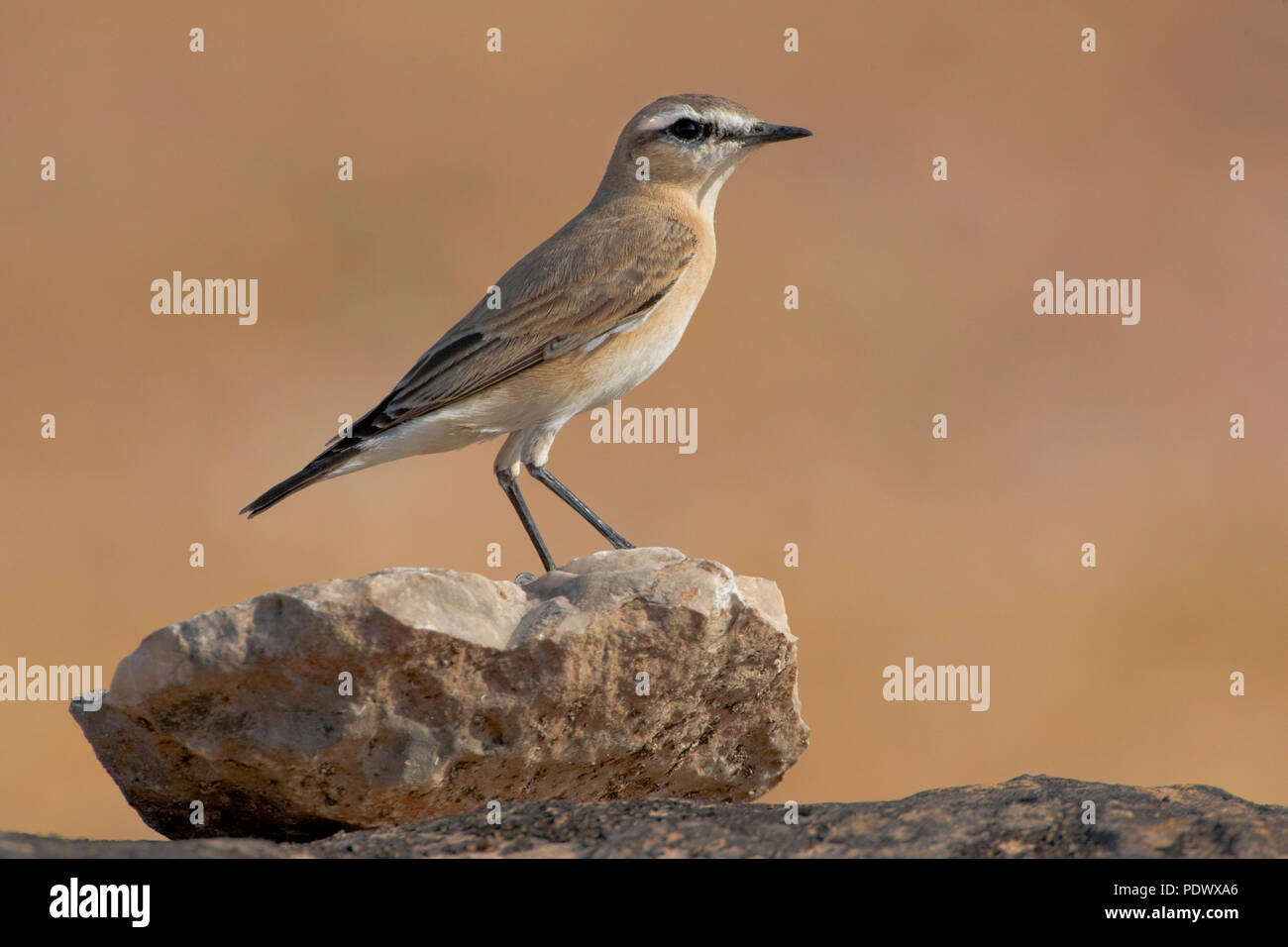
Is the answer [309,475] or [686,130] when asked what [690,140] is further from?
[309,475]

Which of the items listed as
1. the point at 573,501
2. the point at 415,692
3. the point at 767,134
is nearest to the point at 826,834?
the point at 415,692

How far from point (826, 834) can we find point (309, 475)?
11.7ft

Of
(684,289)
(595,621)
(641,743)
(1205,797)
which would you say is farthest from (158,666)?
(1205,797)

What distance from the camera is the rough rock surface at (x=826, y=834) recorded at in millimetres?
4352

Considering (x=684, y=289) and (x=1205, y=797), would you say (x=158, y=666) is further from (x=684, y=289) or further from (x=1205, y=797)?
(x=1205, y=797)

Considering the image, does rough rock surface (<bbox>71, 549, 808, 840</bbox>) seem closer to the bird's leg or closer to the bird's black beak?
the bird's leg

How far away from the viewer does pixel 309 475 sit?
6684 mm

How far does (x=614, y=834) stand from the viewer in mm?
4609

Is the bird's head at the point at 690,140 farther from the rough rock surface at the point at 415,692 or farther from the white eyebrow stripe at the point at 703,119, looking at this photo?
the rough rock surface at the point at 415,692

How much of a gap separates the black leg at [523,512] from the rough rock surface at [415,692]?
1363mm

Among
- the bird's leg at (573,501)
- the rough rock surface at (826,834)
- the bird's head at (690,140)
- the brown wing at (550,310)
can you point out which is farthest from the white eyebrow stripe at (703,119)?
the rough rock surface at (826,834)

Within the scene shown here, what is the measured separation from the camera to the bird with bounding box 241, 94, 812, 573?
22.8ft

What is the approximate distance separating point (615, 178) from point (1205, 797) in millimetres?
5224
